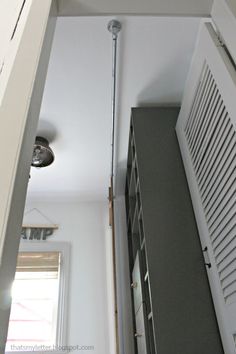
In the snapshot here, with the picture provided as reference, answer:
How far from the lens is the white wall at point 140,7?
3.80 ft

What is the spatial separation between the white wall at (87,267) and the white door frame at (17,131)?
251cm

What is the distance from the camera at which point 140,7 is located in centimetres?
117

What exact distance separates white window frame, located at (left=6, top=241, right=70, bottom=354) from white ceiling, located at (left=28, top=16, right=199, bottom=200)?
2.76 ft

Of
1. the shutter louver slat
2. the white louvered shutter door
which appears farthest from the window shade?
the shutter louver slat

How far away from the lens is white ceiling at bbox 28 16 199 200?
1.88 meters

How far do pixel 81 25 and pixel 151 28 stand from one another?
17.4 inches

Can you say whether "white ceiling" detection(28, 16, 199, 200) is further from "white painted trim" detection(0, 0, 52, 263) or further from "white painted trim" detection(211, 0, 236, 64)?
"white painted trim" detection(0, 0, 52, 263)

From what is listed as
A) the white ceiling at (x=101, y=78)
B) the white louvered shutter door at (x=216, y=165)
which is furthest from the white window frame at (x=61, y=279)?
the white louvered shutter door at (x=216, y=165)

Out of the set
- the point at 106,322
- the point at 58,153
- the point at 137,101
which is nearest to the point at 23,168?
the point at 137,101

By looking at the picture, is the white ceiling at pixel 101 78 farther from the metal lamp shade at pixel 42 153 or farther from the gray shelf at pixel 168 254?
the gray shelf at pixel 168 254

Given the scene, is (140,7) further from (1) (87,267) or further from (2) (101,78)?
(1) (87,267)

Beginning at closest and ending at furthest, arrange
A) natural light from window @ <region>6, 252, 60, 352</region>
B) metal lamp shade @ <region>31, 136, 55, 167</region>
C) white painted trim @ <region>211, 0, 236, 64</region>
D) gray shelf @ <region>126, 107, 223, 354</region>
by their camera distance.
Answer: white painted trim @ <region>211, 0, 236, 64</region> < gray shelf @ <region>126, 107, 223, 354</region> < metal lamp shade @ <region>31, 136, 55, 167</region> < natural light from window @ <region>6, 252, 60, 352</region>

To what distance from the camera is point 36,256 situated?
10.2ft

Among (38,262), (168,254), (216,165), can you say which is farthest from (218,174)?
(38,262)
